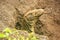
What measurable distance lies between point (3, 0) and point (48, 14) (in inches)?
43.3

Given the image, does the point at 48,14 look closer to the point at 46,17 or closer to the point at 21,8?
the point at 46,17

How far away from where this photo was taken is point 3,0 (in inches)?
124

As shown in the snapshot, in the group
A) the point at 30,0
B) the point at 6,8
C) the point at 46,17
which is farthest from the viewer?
the point at 46,17

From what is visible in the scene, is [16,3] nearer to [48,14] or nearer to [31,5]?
[31,5]

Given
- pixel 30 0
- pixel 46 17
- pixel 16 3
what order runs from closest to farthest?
pixel 16 3
pixel 30 0
pixel 46 17

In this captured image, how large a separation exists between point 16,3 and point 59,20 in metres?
1.14

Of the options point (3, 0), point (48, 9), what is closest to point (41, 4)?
point (48, 9)

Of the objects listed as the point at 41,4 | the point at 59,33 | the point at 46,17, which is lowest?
the point at 59,33

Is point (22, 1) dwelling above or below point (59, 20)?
above

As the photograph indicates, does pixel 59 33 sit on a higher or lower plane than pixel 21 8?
lower

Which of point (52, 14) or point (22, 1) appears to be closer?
point (22, 1)

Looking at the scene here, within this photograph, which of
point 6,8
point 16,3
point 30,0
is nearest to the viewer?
point 6,8

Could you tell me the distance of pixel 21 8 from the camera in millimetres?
3312

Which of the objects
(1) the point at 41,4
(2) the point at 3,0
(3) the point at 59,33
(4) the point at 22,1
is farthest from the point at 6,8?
(3) the point at 59,33
